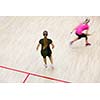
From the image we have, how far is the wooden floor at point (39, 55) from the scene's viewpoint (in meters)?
3.49

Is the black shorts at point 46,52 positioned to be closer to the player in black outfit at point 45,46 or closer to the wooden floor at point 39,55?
the player in black outfit at point 45,46

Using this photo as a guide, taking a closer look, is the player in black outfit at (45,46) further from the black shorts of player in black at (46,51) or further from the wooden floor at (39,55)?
the wooden floor at (39,55)

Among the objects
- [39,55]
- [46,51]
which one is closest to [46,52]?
[46,51]

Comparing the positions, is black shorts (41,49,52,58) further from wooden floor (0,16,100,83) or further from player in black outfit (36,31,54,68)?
wooden floor (0,16,100,83)

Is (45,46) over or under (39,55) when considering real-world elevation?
over

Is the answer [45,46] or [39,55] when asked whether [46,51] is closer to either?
[45,46]

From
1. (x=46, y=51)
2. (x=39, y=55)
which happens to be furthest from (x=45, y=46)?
(x=39, y=55)

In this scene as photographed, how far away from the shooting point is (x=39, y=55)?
383 cm

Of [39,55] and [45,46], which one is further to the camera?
[39,55]

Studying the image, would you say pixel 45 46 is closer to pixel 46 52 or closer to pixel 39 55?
pixel 46 52

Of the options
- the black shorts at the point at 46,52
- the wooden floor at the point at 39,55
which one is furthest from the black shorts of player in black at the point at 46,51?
the wooden floor at the point at 39,55

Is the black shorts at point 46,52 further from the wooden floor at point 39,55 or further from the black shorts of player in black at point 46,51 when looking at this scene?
the wooden floor at point 39,55
